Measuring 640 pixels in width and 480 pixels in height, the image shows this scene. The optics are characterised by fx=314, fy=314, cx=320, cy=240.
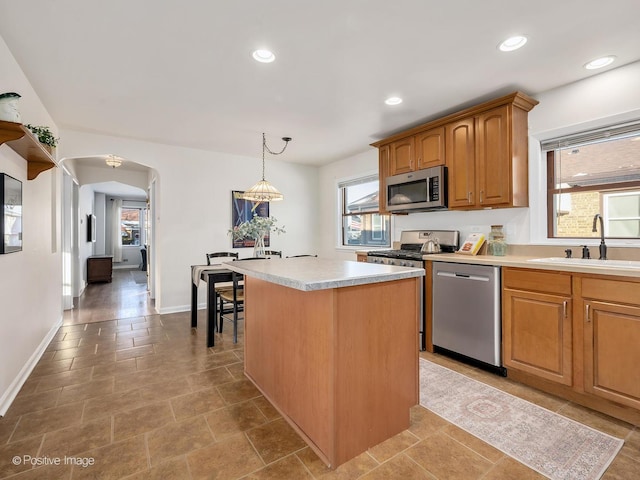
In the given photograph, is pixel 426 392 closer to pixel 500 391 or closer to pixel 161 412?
pixel 500 391

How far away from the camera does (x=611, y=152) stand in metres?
2.57

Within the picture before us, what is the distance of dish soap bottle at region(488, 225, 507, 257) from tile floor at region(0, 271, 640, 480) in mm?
1130

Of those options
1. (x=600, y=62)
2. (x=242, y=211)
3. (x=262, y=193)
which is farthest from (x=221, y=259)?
(x=600, y=62)

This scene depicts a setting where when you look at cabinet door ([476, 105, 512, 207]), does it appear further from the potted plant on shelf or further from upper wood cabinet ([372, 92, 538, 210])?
the potted plant on shelf

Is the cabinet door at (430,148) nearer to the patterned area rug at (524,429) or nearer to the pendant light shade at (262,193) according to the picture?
the pendant light shade at (262,193)

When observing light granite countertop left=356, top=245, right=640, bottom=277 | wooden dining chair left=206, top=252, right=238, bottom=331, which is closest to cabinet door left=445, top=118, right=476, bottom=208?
light granite countertop left=356, top=245, right=640, bottom=277

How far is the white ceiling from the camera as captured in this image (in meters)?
1.84

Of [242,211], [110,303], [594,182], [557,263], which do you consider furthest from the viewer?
[110,303]

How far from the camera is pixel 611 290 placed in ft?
6.37

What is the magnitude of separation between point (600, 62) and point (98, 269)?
9197 mm

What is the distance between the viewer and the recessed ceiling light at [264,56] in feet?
7.39

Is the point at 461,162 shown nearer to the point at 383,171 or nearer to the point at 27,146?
the point at 383,171

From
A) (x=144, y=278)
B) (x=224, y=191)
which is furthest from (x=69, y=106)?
(x=144, y=278)

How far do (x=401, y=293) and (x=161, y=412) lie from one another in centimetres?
172
